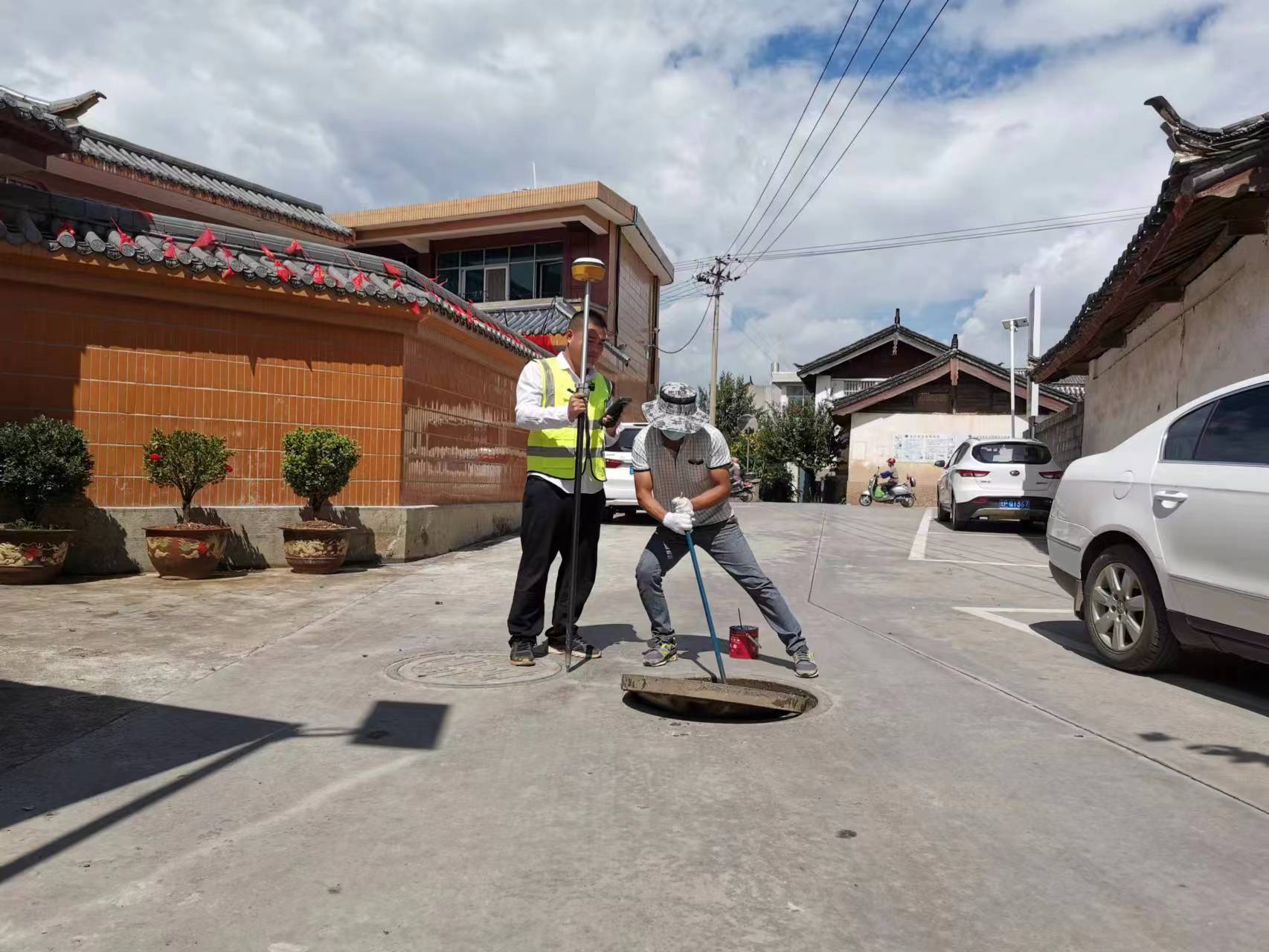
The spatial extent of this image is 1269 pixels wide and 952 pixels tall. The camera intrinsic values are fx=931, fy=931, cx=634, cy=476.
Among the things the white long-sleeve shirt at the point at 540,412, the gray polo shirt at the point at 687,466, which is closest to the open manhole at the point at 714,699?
the gray polo shirt at the point at 687,466

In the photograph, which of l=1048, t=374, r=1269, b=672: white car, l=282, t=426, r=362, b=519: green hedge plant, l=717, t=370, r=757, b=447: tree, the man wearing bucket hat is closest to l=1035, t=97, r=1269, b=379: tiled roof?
l=1048, t=374, r=1269, b=672: white car

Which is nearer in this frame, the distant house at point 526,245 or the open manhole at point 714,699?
the open manhole at point 714,699

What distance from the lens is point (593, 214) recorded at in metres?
20.5

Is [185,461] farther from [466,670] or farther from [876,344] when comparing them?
[876,344]

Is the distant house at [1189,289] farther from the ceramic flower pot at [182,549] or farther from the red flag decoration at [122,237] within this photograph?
the red flag decoration at [122,237]

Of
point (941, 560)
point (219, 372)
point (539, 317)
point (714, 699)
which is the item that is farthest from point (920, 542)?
point (539, 317)

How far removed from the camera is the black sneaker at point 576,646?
536 cm

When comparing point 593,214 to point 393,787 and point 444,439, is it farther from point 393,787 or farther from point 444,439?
point 393,787

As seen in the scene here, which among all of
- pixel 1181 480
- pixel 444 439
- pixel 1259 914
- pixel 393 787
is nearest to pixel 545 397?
pixel 393 787

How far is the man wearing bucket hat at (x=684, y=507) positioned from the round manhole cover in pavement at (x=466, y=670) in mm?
647

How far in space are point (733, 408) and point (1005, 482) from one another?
1220 inches

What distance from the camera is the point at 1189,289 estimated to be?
1005 cm

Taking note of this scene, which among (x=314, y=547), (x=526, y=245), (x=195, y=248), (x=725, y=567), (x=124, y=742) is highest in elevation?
(x=526, y=245)

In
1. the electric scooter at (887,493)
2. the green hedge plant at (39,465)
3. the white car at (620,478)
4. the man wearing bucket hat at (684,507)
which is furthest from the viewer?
the electric scooter at (887,493)
